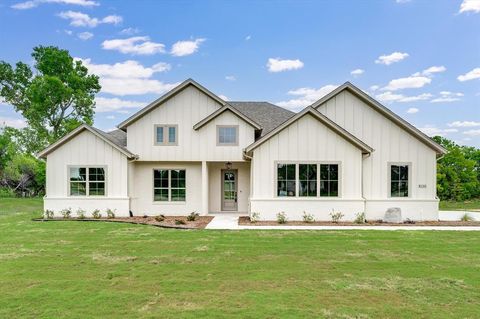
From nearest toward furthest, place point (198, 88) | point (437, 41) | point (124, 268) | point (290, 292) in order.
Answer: point (290, 292) < point (124, 268) < point (198, 88) < point (437, 41)

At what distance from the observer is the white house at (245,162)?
14.2 meters

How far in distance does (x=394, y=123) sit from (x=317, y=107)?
3.66 m

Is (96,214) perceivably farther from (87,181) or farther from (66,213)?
(87,181)

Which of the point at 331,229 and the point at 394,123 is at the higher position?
the point at 394,123

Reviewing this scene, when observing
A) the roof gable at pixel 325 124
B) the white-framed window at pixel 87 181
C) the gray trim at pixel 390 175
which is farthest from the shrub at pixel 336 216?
the white-framed window at pixel 87 181

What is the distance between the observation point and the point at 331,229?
1211 cm

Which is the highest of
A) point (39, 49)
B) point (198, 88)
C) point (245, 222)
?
point (39, 49)

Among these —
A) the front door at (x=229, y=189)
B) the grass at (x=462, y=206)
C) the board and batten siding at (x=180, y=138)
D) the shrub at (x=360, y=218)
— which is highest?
the board and batten siding at (x=180, y=138)

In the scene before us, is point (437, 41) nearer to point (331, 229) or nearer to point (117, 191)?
point (331, 229)

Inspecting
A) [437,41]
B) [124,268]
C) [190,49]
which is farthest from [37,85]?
[437,41]

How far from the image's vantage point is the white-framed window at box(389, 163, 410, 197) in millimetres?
14867

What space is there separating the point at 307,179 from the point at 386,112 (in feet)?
16.3

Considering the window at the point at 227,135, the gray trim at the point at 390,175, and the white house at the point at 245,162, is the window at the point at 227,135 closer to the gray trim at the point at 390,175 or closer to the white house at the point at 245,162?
the white house at the point at 245,162

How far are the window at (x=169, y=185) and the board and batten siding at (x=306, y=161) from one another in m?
4.55
